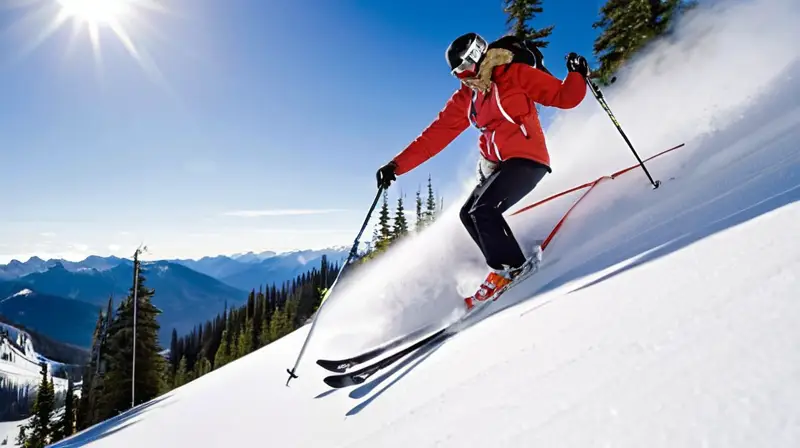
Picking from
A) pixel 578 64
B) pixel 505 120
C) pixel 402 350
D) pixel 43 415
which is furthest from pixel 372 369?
pixel 43 415

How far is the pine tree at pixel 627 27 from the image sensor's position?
16.9 meters

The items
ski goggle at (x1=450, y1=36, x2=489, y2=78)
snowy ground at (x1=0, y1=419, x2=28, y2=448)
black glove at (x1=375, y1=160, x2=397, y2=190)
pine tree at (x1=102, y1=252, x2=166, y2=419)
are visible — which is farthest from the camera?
snowy ground at (x1=0, y1=419, x2=28, y2=448)

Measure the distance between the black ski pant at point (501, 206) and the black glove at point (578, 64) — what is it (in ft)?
3.58

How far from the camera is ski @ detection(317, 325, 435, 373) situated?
4.45 metres

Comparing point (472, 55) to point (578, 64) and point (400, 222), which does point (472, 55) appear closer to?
point (578, 64)

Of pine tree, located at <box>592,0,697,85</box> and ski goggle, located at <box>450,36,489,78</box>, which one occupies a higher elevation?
pine tree, located at <box>592,0,697,85</box>

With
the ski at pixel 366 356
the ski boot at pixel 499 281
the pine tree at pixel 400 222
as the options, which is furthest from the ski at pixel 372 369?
the pine tree at pixel 400 222

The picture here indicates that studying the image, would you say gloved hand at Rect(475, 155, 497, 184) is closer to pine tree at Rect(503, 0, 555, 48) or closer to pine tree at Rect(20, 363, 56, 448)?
pine tree at Rect(503, 0, 555, 48)

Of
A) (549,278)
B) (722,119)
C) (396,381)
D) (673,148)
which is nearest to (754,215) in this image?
(549,278)

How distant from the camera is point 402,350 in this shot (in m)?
4.16

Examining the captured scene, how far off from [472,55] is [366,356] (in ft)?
11.5

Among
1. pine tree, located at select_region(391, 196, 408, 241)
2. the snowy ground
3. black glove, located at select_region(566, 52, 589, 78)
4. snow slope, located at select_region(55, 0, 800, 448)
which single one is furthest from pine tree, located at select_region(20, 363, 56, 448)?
the snowy ground

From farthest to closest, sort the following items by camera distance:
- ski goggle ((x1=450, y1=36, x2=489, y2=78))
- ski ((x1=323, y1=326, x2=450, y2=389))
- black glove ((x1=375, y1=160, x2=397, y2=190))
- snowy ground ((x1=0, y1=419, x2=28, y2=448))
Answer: snowy ground ((x1=0, y1=419, x2=28, y2=448))
black glove ((x1=375, y1=160, x2=397, y2=190))
ski goggle ((x1=450, y1=36, x2=489, y2=78))
ski ((x1=323, y1=326, x2=450, y2=389))

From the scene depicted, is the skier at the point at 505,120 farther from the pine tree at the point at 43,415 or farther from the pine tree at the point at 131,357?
the pine tree at the point at 43,415
